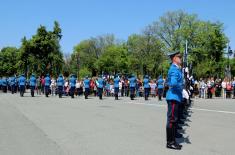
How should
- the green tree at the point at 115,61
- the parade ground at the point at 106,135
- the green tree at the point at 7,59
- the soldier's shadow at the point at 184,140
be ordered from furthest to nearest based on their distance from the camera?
the green tree at the point at 7,59
the green tree at the point at 115,61
the soldier's shadow at the point at 184,140
the parade ground at the point at 106,135

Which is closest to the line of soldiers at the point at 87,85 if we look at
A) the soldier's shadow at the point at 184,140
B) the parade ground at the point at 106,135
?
the parade ground at the point at 106,135

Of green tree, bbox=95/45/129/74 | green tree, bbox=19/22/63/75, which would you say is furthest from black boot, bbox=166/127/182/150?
green tree, bbox=95/45/129/74

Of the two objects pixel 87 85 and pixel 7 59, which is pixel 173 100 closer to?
pixel 87 85

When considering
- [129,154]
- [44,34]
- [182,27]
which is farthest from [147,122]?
[182,27]

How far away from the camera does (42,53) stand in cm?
5091

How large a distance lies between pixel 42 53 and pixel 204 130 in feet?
134

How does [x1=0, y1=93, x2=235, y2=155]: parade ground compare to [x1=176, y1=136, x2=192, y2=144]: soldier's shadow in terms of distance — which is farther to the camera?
[x1=176, y1=136, x2=192, y2=144]: soldier's shadow

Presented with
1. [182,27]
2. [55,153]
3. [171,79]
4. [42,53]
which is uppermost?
[182,27]

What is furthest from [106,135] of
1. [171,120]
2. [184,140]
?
[171,120]

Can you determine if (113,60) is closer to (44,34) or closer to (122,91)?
(44,34)

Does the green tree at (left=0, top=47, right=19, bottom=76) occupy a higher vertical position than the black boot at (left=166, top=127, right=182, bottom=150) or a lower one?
higher

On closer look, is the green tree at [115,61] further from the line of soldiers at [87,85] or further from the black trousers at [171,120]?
the black trousers at [171,120]

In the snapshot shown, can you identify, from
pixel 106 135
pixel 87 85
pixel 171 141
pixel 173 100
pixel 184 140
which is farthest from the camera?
pixel 87 85

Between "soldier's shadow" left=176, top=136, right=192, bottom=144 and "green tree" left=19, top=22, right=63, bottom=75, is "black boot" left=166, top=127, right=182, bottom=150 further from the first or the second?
"green tree" left=19, top=22, right=63, bottom=75
